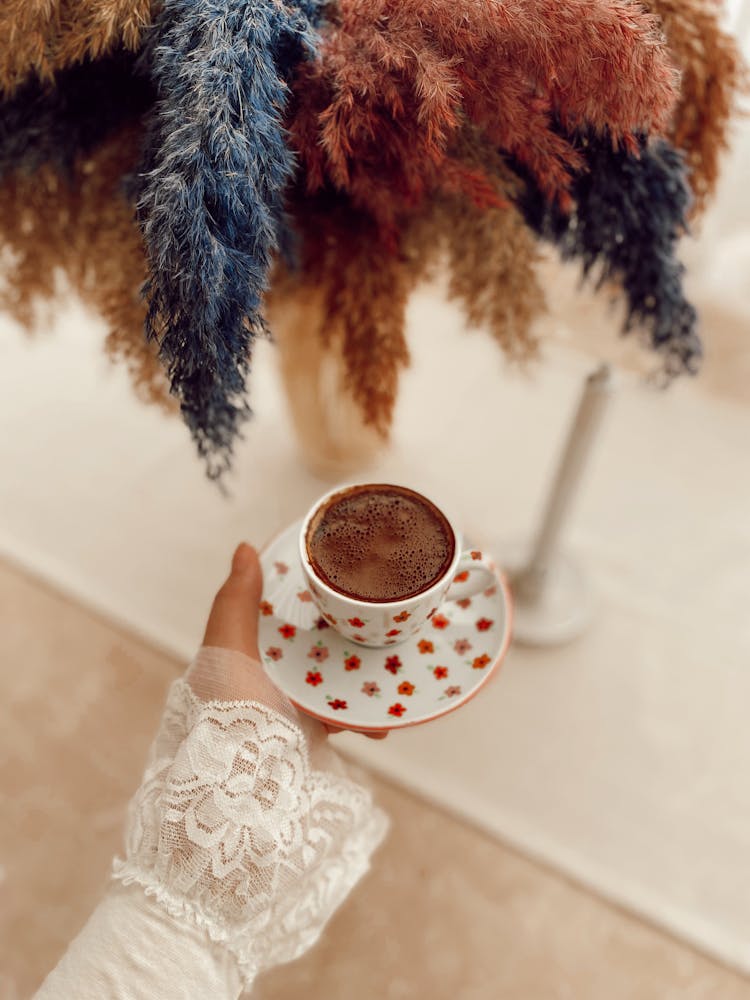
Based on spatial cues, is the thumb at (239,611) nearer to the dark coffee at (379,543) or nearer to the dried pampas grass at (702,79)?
the dark coffee at (379,543)

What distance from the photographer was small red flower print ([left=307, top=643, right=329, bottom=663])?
28.9 inches

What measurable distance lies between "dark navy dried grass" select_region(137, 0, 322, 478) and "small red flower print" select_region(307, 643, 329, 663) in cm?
27

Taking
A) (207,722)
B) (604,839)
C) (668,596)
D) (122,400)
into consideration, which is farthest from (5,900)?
(668,596)

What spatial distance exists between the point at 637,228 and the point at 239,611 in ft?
1.75

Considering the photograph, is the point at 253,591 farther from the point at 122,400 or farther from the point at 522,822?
the point at 122,400

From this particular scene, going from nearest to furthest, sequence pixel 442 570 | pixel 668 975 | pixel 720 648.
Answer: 1. pixel 442 570
2. pixel 668 975
3. pixel 720 648

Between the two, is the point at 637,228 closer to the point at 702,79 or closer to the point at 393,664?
the point at 702,79

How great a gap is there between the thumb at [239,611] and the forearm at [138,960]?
214 mm

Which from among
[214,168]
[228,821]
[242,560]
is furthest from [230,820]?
[214,168]

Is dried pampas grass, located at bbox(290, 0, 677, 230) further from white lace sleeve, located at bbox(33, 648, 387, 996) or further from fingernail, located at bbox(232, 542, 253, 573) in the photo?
white lace sleeve, located at bbox(33, 648, 387, 996)

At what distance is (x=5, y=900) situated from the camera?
995 millimetres

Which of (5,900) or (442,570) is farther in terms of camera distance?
(5,900)

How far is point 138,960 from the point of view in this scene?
2.05ft

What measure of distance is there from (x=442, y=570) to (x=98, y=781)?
69cm
